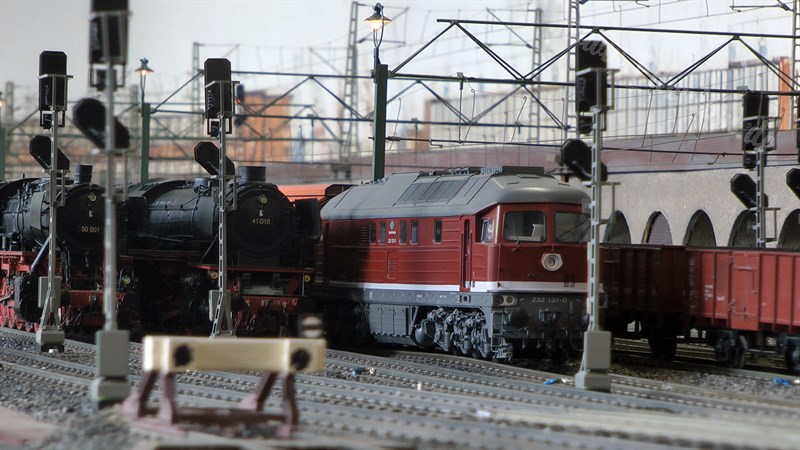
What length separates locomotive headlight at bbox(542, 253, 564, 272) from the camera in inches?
855

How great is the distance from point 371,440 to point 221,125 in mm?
12907

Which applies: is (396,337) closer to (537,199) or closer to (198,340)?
(537,199)

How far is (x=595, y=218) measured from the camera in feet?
59.1

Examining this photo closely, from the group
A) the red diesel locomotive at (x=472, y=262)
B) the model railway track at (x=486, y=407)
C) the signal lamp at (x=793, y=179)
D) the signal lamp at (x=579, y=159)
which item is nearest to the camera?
the model railway track at (x=486, y=407)

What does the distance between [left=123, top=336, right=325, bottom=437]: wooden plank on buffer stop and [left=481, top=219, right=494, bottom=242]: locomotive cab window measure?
9.54m

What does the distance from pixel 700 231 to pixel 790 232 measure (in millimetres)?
5012

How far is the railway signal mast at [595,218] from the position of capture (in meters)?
17.8

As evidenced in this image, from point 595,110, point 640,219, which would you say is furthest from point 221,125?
Answer: point 640,219

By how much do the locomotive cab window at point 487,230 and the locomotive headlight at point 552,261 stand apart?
3.34 ft

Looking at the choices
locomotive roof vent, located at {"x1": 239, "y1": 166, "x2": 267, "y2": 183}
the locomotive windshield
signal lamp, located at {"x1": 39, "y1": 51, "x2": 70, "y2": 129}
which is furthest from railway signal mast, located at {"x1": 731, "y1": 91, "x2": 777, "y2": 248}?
signal lamp, located at {"x1": 39, "y1": 51, "x2": 70, "y2": 129}

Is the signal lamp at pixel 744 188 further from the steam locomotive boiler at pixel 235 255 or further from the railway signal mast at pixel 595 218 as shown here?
the steam locomotive boiler at pixel 235 255

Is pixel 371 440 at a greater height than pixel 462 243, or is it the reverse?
pixel 462 243

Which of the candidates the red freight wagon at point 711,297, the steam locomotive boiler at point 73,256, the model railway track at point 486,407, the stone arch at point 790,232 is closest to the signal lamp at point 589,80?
the model railway track at point 486,407

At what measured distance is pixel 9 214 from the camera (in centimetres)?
3069
